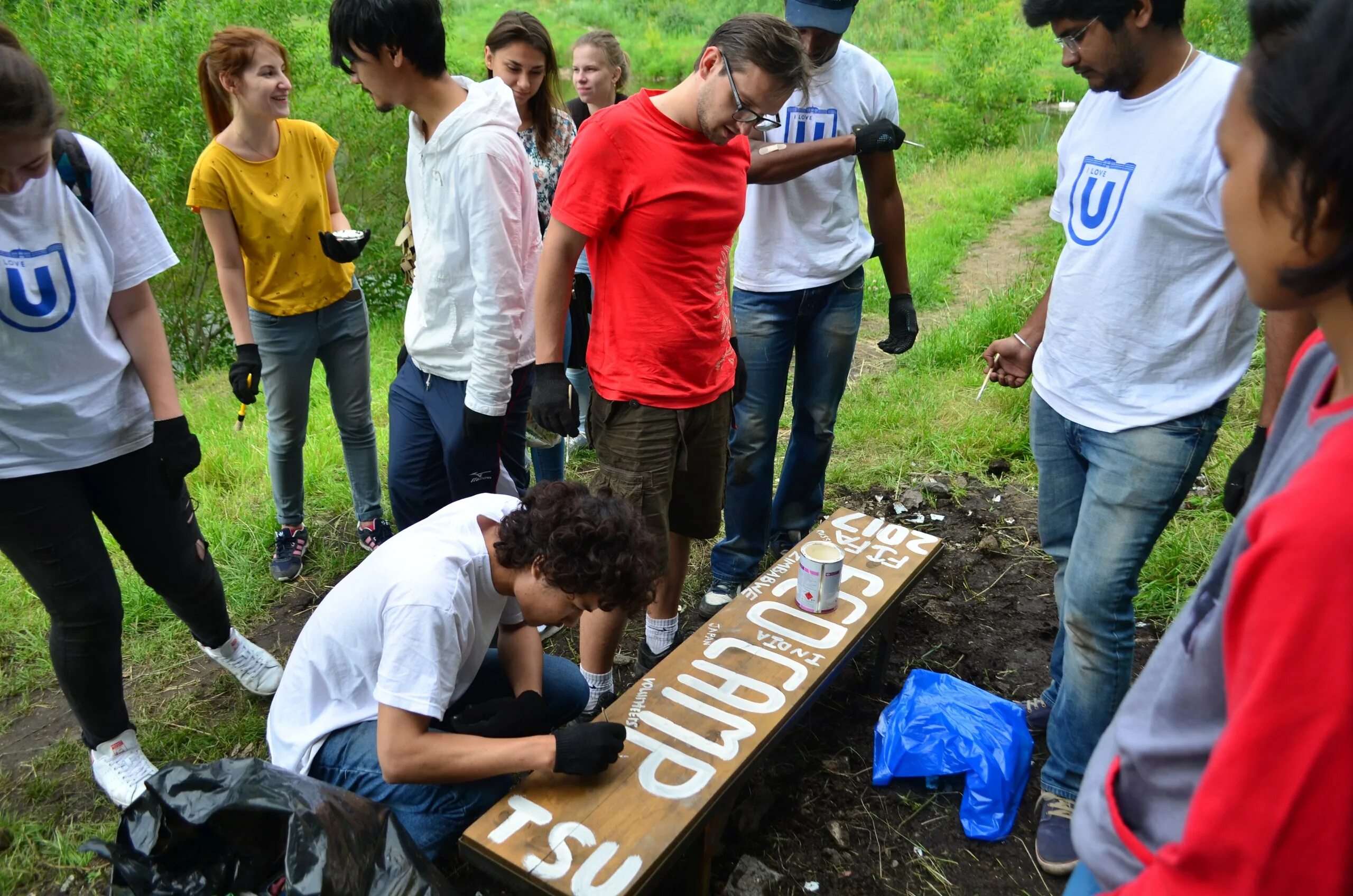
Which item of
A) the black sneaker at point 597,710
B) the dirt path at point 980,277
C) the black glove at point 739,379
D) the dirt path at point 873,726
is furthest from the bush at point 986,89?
the black sneaker at point 597,710

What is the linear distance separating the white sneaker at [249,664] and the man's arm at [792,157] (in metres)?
2.17

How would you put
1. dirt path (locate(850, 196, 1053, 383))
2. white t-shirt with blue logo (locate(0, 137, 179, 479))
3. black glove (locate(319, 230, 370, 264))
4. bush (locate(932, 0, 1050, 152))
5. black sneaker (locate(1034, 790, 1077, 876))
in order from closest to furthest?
white t-shirt with blue logo (locate(0, 137, 179, 479)) < black sneaker (locate(1034, 790, 1077, 876)) < black glove (locate(319, 230, 370, 264)) < dirt path (locate(850, 196, 1053, 383)) < bush (locate(932, 0, 1050, 152))

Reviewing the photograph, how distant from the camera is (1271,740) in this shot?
29.7 inches

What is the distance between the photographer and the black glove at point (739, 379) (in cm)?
293

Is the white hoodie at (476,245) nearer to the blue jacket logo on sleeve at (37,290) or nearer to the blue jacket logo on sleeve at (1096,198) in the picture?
the blue jacket logo on sleeve at (37,290)

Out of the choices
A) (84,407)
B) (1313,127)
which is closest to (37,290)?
(84,407)

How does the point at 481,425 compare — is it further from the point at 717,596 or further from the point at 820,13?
the point at 820,13

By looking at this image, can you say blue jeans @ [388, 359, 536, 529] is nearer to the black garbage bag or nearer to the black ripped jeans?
the black ripped jeans

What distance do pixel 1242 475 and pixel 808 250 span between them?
1.51 m

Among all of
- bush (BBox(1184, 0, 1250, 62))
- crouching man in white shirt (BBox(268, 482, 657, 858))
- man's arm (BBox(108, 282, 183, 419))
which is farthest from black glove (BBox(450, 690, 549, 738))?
bush (BBox(1184, 0, 1250, 62))

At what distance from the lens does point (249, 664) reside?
2.90 m

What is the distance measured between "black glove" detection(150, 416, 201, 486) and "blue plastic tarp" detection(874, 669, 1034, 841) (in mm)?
2004

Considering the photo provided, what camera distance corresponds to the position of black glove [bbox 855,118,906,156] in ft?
9.79

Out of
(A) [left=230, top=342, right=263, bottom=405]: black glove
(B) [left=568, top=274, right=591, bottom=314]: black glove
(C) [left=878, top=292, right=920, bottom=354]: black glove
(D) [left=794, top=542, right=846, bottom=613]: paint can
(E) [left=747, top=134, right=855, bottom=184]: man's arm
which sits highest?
(E) [left=747, top=134, right=855, bottom=184]: man's arm
